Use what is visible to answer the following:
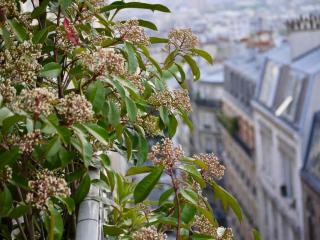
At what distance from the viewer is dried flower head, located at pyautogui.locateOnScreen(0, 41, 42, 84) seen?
8.05ft

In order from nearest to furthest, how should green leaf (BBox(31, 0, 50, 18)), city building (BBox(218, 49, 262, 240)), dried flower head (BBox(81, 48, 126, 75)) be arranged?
dried flower head (BBox(81, 48, 126, 75)) → green leaf (BBox(31, 0, 50, 18)) → city building (BBox(218, 49, 262, 240))

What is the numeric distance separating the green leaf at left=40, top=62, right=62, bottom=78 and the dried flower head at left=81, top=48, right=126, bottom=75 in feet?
0.58

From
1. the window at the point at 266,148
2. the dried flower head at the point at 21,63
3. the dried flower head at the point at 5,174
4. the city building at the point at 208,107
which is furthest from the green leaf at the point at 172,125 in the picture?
the city building at the point at 208,107

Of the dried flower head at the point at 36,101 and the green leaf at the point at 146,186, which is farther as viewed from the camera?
the green leaf at the point at 146,186

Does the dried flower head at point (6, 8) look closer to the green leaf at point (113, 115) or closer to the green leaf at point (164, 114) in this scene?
the green leaf at point (113, 115)

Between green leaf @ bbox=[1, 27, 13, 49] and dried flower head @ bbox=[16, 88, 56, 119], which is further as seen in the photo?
green leaf @ bbox=[1, 27, 13, 49]

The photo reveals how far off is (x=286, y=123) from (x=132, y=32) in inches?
801

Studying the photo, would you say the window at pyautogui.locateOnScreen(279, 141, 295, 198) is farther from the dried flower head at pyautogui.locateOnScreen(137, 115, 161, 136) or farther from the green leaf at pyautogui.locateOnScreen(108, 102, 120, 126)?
the green leaf at pyautogui.locateOnScreen(108, 102, 120, 126)

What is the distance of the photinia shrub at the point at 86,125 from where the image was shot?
220 centimetres

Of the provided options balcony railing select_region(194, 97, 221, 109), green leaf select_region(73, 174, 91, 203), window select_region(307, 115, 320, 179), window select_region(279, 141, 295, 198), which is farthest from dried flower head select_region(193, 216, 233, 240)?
balcony railing select_region(194, 97, 221, 109)

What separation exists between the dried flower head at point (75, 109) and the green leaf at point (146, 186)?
0.35 meters

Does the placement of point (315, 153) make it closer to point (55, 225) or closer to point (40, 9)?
point (40, 9)

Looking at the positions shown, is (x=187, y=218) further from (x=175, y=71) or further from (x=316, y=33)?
(x=316, y=33)

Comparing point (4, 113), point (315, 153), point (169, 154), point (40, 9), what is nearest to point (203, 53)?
point (40, 9)
